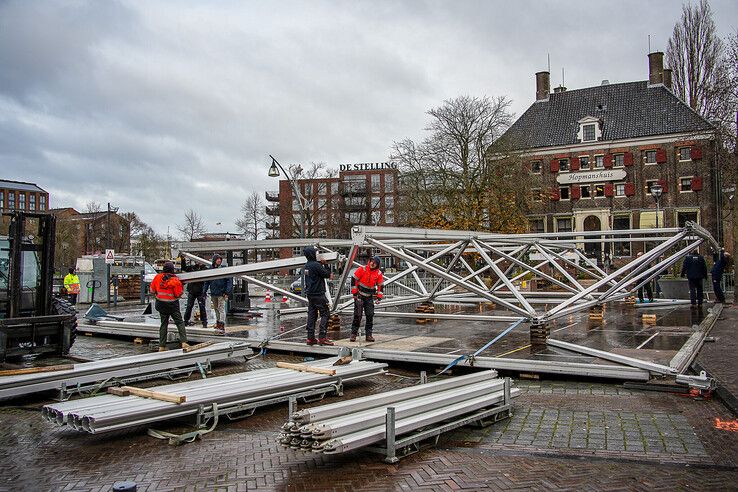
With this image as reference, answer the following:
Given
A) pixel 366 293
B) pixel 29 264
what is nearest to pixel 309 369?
pixel 366 293

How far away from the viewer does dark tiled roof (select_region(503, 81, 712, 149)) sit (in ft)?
158

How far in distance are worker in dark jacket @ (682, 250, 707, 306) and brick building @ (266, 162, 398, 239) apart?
143 ft

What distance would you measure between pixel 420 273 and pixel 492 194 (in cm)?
841

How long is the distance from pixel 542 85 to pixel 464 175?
2357 cm

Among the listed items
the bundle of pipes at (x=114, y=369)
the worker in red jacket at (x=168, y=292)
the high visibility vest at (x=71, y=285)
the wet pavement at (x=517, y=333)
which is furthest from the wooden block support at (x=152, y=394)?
the high visibility vest at (x=71, y=285)

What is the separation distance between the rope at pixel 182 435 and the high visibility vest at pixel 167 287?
5.08m

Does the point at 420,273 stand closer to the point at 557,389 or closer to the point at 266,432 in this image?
the point at 557,389

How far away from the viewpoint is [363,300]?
12.6m

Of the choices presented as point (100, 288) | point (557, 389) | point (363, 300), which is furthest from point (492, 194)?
point (557, 389)

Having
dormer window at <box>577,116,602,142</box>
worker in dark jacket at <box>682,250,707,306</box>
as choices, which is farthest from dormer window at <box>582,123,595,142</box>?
worker in dark jacket at <box>682,250,707,306</box>

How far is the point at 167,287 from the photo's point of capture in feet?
38.1

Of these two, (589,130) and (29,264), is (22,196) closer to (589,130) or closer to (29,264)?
(589,130)

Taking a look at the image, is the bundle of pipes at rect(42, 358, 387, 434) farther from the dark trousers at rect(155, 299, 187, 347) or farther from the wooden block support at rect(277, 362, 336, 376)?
the dark trousers at rect(155, 299, 187, 347)

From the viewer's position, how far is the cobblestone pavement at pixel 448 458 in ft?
16.8
